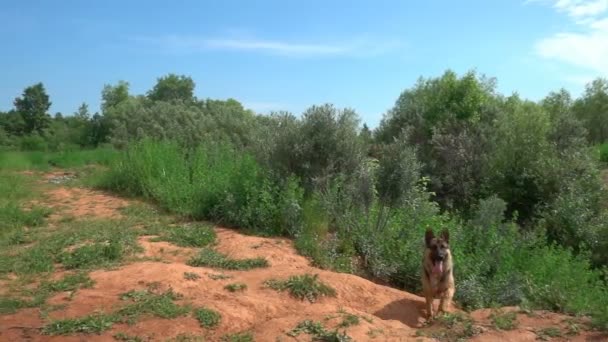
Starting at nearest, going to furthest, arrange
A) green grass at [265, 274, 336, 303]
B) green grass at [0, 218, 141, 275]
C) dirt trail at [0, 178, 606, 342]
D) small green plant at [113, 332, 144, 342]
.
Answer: small green plant at [113, 332, 144, 342] < dirt trail at [0, 178, 606, 342] < green grass at [265, 274, 336, 303] < green grass at [0, 218, 141, 275]

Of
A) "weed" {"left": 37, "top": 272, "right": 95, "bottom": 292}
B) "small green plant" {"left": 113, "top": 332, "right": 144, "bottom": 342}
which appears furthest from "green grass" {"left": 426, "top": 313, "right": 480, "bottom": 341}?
"weed" {"left": 37, "top": 272, "right": 95, "bottom": 292}

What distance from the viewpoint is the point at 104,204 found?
40.5ft

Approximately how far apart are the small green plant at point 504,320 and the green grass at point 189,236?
4781 millimetres

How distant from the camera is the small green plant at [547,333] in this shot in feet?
19.1

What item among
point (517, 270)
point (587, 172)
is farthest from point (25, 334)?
point (587, 172)

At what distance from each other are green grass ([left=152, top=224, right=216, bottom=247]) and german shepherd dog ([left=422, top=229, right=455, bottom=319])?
3916 mm

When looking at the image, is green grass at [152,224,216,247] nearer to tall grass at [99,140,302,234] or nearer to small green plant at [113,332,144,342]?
tall grass at [99,140,302,234]

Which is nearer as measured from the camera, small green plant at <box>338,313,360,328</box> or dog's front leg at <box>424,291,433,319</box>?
small green plant at <box>338,313,360,328</box>

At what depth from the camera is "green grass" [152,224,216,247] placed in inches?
351

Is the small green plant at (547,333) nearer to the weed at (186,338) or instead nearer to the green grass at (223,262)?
the weed at (186,338)

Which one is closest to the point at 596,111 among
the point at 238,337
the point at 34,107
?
the point at 238,337

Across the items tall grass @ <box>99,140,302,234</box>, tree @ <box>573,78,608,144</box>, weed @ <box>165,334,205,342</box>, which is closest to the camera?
weed @ <box>165,334,205,342</box>

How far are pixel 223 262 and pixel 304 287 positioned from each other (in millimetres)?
1572

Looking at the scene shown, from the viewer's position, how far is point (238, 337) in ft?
17.6
